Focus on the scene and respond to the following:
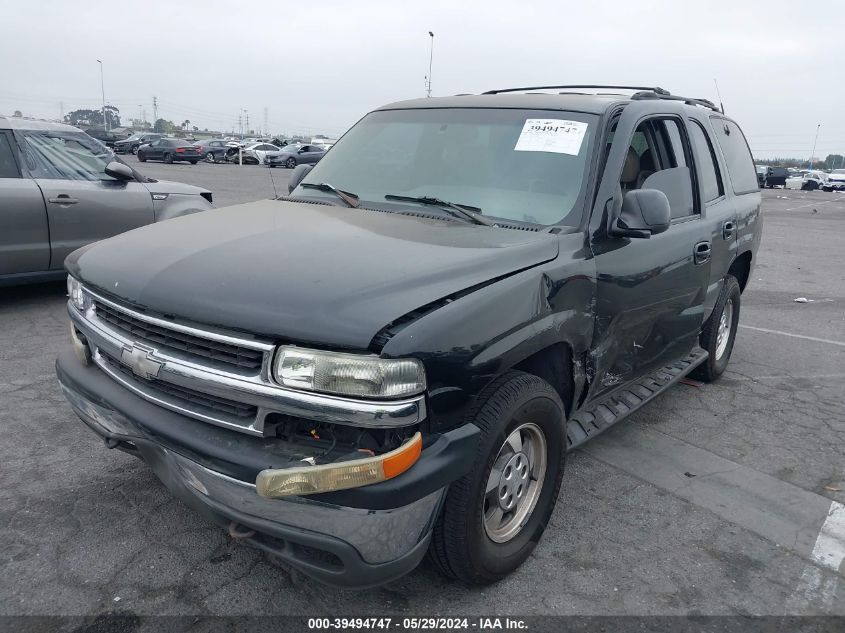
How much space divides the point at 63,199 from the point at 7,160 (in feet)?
1.82

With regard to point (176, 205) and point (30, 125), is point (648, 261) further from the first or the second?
point (30, 125)

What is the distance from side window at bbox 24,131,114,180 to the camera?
21.0ft

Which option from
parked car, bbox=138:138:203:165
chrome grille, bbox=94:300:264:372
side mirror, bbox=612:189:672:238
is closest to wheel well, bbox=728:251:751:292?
side mirror, bbox=612:189:672:238

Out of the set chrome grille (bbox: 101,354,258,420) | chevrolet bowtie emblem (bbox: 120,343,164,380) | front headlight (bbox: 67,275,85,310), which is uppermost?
front headlight (bbox: 67,275,85,310)

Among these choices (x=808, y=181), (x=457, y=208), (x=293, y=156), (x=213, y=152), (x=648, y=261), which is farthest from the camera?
(x=808, y=181)

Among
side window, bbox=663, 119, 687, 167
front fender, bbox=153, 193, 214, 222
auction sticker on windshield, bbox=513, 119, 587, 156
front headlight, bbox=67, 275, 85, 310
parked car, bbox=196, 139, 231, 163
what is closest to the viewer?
front headlight, bbox=67, 275, 85, 310

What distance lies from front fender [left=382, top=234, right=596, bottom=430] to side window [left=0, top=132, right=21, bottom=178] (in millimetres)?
5463

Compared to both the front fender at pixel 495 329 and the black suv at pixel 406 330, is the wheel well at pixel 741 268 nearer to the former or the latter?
the black suv at pixel 406 330

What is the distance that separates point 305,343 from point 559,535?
167 cm

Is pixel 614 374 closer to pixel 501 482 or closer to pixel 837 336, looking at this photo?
pixel 501 482

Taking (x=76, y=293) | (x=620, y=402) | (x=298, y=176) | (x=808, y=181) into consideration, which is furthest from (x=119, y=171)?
(x=808, y=181)

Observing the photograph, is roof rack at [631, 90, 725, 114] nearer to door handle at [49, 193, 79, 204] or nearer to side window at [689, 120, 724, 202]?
side window at [689, 120, 724, 202]

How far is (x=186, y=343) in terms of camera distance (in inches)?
94.7

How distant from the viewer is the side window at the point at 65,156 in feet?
21.0
